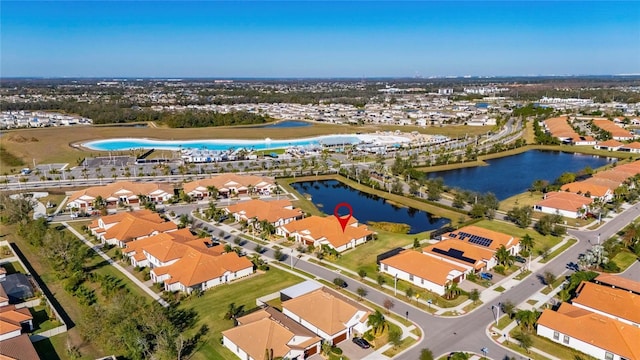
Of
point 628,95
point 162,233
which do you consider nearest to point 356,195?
point 162,233

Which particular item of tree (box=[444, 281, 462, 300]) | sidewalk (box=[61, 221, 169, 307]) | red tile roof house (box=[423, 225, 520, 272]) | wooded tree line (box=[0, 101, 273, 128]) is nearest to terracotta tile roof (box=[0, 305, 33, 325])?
sidewalk (box=[61, 221, 169, 307])

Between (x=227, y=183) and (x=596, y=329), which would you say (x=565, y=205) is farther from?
(x=227, y=183)

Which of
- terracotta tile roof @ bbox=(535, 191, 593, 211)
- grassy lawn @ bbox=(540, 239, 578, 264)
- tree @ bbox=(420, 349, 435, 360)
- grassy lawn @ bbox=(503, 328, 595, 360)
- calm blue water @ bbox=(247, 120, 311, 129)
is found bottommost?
grassy lawn @ bbox=(503, 328, 595, 360)

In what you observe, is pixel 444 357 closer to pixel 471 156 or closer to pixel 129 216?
pixel 129 216

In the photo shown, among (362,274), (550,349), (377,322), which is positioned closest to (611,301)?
(550,349)

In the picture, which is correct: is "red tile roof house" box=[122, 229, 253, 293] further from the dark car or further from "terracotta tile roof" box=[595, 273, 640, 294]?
"terracotta tile roof" box=[595, 273, 640, 294]

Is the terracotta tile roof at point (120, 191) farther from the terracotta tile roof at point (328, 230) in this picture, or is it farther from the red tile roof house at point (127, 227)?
the terracotta tile roof at point (328, 230)
